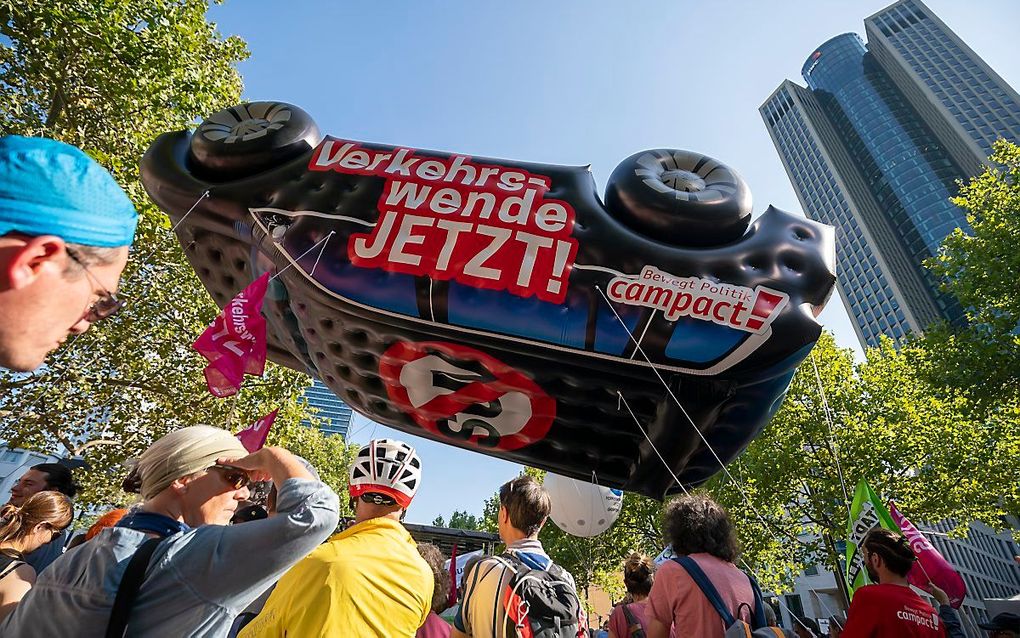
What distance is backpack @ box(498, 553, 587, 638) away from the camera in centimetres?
229

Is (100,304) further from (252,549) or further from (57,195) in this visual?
(252,549)

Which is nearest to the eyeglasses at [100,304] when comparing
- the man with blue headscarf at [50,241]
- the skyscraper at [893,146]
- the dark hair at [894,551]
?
the man with blue headscarf at [50,241]

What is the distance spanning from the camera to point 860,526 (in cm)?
471

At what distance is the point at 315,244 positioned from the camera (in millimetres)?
4027

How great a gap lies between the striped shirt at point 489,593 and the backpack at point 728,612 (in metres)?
0.62

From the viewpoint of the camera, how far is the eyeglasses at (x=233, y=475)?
151 centimetres

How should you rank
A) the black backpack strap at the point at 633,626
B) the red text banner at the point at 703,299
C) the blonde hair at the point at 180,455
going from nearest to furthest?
the blonde hair at the point at 180,455, the red text banner at the point at 703,299, the black backpack strap at the point at 633,626

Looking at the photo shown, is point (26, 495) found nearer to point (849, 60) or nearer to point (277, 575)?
point (277, 575)

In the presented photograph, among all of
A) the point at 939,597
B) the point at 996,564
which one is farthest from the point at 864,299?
the point at 939,597

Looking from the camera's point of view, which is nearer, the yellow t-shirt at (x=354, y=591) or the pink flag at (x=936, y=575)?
the yellow t-shirt at (x=354, y=591)

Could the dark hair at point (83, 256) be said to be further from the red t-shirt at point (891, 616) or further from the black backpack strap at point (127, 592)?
the red t-shirt at point (891, 616)

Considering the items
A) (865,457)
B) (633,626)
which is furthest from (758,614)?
(865,457)

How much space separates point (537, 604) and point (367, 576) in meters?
0.94

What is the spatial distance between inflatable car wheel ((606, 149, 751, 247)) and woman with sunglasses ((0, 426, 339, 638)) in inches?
120
